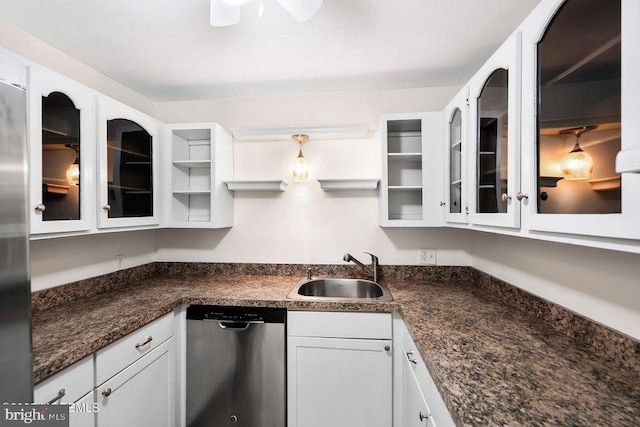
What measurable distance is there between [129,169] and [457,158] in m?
1.95

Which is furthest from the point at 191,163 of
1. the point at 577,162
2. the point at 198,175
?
the point at 577,162

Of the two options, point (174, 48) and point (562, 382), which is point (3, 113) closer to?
point (174, 48)

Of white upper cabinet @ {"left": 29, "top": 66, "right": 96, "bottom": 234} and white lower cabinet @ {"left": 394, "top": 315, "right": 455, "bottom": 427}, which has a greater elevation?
white upper cabinet @ {"left": 29, "top": 66, "right": 96, "bottom": 234}

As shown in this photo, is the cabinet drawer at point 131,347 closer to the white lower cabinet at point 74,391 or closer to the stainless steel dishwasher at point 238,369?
the white lower cabinet at point 74,391

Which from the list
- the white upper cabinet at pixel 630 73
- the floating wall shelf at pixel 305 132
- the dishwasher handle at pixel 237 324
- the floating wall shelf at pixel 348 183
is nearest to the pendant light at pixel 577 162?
the white upper cabinet at pixel 630 73

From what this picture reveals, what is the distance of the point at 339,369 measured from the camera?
157cm

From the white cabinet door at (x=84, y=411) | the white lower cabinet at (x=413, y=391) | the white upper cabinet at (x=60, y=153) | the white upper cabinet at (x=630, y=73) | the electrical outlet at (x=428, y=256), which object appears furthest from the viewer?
the electrical outlet at (x=428, y=256)

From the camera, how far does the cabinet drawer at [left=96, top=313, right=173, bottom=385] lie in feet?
3.81

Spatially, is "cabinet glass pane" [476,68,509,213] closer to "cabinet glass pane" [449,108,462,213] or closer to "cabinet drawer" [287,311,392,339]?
"cabinet glass pane" [449,108,462,213]

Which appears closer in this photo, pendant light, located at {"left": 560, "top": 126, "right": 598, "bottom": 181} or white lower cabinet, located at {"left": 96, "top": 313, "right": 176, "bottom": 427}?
pendant light, located at {"left": 560, "top": 126, "right": 598, "bottom": 181}

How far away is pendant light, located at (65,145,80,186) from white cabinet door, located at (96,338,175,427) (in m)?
0.90

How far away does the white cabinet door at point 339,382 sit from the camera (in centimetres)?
154

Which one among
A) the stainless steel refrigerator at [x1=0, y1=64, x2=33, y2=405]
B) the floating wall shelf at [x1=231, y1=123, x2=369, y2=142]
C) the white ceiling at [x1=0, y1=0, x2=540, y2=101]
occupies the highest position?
the white ceiling at [x1=0, y1=0, x2=540, y2=101]

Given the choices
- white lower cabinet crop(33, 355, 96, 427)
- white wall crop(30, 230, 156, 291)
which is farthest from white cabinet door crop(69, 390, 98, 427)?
white wall crop(30, 230, 156, 291)
